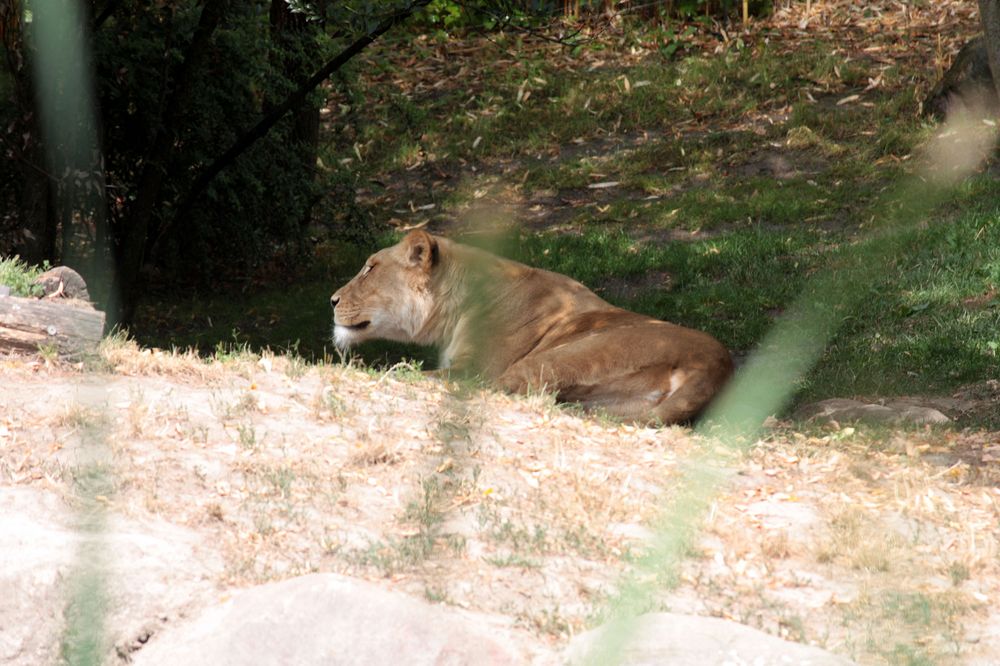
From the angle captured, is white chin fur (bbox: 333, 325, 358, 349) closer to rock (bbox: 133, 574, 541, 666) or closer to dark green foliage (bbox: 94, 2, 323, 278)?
dark green foliage (bbox: 94, 2, 323, 278)

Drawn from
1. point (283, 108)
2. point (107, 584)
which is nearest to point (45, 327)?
point (107, 584)

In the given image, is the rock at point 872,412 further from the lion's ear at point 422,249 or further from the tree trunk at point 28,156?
the tree trunk at point 28,156

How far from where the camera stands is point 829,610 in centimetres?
459

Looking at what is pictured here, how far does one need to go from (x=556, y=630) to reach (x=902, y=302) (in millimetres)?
6082

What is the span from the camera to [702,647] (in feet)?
13.5

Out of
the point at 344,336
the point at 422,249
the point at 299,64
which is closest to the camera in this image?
the point at 422,249

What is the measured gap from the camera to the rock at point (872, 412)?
7.32m

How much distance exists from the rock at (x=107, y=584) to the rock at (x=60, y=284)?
2.73 m

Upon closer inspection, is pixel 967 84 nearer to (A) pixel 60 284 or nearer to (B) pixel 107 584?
(A) pixel 60 284

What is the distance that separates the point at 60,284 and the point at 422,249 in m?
2.39

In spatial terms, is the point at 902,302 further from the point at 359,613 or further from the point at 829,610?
the point at 359,613

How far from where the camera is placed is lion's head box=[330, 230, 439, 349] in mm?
8586

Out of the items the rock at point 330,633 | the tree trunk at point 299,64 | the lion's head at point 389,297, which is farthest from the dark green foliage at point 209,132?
the rock at point 330,633

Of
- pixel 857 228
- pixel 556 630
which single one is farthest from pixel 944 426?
pixel 857 228
